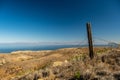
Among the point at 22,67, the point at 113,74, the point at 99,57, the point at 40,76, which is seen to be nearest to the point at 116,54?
the point at 99,57

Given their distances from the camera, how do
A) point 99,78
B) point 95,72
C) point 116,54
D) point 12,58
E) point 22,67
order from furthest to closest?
point 12,58 < point 22,67 < point 116,54 < point 95,72 < point 99,78

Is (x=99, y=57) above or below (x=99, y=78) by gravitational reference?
above

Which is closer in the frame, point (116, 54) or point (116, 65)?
point (116, 65)

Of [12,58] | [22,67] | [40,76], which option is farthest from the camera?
[12,58]

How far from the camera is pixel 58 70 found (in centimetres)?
1288

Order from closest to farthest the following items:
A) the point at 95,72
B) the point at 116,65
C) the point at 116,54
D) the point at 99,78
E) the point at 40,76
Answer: the point at 99,78 → the point at 95,72 → the point at 116,65 → the point at 40,76 → the point at 116,54

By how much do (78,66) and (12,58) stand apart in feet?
75.3

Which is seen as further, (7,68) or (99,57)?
(7,68)

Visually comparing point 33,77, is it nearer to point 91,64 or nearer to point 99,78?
point 91,64

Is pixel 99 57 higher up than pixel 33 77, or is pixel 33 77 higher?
pixel 99 57

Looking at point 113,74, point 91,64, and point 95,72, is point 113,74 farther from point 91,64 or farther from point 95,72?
point 91,64

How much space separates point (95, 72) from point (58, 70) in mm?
3130

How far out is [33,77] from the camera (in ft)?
42.3

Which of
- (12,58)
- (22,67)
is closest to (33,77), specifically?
(22,67)
